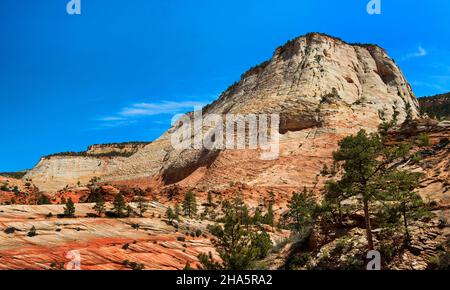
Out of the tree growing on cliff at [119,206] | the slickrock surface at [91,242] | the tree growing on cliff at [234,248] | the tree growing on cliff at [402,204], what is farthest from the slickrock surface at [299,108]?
the tree growing on cliff at [402,204]

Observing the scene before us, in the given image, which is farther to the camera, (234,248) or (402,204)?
(234,248)

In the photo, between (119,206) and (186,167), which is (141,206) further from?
(186,167)

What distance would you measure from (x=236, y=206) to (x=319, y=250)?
64.9 ft

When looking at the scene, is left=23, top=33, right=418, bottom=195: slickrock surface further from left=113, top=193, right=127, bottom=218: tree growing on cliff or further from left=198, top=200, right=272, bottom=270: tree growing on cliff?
left=198, top=200, right=272, bottom=270: tree growing on cliff

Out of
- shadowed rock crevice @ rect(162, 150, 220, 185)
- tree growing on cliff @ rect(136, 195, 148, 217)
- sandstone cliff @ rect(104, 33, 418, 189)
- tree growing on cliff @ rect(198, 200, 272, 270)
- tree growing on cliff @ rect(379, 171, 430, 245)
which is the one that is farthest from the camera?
shadowed rock crevice @ rect(162, 150, 220, 185)

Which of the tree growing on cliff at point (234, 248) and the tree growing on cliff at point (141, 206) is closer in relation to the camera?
the tree growing on cliff at point (234, 248)

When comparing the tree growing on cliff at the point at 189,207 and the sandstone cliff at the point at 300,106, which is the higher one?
the sandstone cliff at the point at 300,106

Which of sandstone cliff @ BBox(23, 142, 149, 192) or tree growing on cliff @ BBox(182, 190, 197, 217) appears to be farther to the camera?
sandstone cliff @ BBox(23, 142, 149, 192)

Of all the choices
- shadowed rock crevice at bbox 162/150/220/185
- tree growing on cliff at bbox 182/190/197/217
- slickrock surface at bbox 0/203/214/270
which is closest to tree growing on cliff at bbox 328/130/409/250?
slickrock surface at bbox 0/203/214/270

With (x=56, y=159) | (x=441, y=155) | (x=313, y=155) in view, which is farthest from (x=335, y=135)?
(x=56, y=159)

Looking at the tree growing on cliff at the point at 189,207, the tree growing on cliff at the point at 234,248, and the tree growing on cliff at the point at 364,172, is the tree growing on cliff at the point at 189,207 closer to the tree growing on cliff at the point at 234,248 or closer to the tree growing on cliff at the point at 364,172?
the tree growing on cliff at the point at 234,248

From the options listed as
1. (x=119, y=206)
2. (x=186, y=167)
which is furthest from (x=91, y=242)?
(x=186, y=167)

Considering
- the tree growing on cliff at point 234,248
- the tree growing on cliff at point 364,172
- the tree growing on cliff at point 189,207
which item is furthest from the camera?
the tree growing on cliff at point 189,207

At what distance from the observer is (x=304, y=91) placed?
68312 mm
